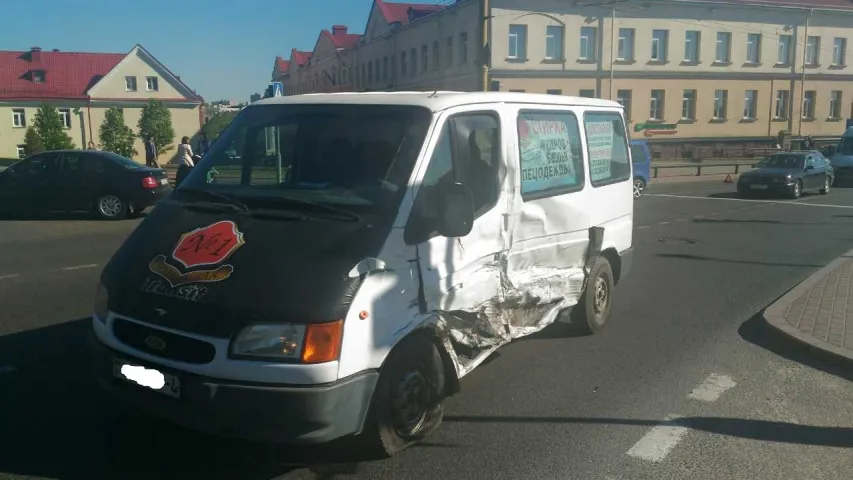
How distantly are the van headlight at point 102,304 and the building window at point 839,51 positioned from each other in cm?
6086

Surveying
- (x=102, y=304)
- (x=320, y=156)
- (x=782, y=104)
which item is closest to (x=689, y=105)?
(x=782, y=104)

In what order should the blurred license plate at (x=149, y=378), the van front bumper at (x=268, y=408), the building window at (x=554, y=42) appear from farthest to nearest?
the building window at (x=554, y=42)
the blurred license plate at (x=149, y=378)
the van front bumper at (x=268, y=408)

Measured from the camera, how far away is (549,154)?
586cm

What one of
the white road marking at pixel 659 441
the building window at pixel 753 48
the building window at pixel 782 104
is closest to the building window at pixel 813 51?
the building window at pixel 782 104

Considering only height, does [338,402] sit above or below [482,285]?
below

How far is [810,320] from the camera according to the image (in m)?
7.08

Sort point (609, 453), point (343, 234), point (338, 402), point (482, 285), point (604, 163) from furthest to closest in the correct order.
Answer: point (604, 163)
point (482, 285)
point (609, 453)
point (343, 234)
point (338, 402)

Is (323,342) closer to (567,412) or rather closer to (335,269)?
(335,269)

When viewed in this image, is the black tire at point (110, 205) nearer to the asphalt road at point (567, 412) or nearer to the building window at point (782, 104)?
the asphalt road at point (567, 412)

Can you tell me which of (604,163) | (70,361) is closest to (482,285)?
(604,163)

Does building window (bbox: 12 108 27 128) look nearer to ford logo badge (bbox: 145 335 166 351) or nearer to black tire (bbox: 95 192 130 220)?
black tire (bbox: 95 192 130 220)

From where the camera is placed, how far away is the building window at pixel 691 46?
50.0 metres

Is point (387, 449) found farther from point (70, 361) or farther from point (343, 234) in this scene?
point (70, 361)

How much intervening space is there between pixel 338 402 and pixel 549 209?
2.72 metres
